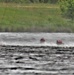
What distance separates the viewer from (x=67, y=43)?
1590 inches

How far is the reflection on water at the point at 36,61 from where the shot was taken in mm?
23688

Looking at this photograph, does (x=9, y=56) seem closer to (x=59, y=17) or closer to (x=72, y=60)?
(x=72, y=60)

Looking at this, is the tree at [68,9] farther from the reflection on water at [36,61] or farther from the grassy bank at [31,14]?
the reflection on water at [36,61]

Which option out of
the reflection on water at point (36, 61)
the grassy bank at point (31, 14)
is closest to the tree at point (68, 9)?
the grassy bank at point (31, 14)

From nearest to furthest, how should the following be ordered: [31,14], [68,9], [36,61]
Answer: [36,61]
[68,9]
[31,14]

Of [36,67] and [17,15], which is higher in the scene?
[36,67]

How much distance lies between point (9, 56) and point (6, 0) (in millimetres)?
45962

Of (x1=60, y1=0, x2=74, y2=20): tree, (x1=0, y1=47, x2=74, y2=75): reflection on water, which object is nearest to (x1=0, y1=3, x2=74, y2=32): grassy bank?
(x1=60, y1=0, x2=74, y2=20): tree

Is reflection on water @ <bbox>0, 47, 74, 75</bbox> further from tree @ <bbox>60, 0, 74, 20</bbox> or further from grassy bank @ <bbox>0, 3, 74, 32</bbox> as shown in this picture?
tree @ <bbox>60, 0, 74, 20</bbox>

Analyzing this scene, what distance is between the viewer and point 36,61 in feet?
89.8

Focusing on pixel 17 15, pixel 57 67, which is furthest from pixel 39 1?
pixel 57 67

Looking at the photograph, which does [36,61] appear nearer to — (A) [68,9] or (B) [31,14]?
(A) [68,9]

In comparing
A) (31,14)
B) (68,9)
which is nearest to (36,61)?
(68,9)

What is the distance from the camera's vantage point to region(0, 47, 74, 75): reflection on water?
77.7 feet
